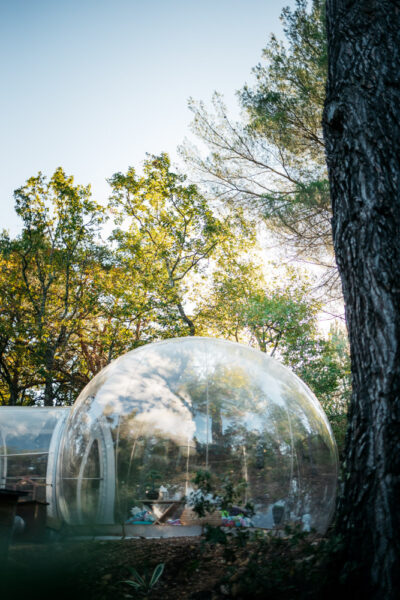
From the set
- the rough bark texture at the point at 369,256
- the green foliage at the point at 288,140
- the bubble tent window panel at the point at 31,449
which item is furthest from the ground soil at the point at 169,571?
the green foliage at the point at 288,140

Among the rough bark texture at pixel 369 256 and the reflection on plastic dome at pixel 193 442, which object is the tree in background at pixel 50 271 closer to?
the reflection on plastic dome at pixel 193 442

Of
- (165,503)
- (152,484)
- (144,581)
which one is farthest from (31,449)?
(144,581)

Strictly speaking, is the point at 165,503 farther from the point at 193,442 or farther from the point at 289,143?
the point at 289,143

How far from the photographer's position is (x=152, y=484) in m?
3.55

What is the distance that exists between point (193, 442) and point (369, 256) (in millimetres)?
2091

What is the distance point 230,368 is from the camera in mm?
4109

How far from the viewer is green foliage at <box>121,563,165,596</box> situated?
8.79 ft

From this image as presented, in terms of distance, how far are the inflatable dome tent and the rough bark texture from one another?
4.18 ft

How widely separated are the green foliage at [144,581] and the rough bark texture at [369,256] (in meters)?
1.27

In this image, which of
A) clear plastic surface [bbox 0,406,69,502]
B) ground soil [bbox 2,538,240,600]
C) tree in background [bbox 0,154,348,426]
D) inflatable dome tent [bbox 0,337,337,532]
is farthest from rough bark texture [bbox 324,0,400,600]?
tree in background [bbox 0,154,348,426]

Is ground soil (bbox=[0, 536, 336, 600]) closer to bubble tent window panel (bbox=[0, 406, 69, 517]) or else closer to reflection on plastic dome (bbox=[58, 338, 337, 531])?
reflection on plastic dome (bbox=[58, 338, 337, 531])

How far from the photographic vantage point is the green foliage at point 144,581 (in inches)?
105

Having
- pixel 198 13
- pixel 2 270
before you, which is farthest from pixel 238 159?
pixel 2 270

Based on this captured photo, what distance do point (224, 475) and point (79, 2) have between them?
262 inches
